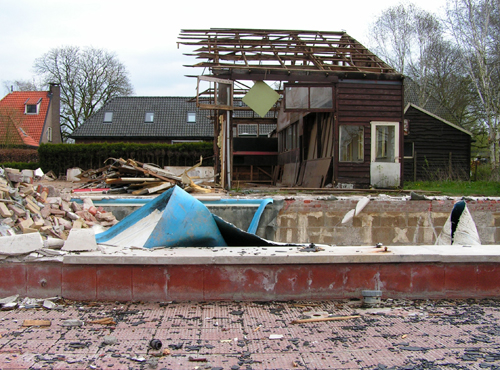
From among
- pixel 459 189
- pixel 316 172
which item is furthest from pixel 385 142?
pixel 459 189

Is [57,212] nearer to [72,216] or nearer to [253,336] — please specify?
[72,216]

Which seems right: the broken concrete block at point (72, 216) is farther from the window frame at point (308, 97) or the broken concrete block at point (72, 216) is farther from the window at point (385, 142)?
the window at point (385, 142)

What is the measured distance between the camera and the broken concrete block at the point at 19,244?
4.48 m

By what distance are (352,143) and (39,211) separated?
999cm

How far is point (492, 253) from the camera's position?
4.84m

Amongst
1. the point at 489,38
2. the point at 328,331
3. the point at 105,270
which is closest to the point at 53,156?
the point at 105,270

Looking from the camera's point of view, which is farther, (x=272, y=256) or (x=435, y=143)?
(x=435, y=143)

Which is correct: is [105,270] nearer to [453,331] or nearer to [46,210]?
[46,210]

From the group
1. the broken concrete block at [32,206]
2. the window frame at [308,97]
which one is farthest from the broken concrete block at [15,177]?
the window frame at [308,97]

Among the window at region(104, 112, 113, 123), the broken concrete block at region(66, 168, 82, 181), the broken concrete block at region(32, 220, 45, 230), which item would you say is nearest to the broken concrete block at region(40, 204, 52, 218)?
the broken concrete block at region(32, 220, 45, 230)

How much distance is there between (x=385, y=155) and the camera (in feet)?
45.0

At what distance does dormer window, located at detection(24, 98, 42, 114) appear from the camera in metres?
36.0

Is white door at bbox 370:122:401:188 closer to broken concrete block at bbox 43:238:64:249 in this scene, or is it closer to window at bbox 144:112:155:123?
broken concrete block at bbox 43:238:64:249

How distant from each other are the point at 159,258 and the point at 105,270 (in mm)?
614
